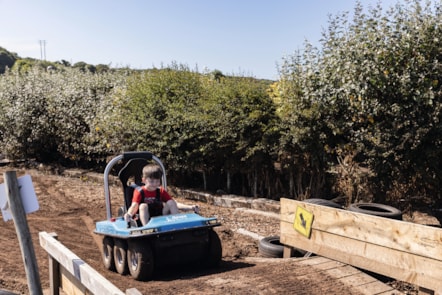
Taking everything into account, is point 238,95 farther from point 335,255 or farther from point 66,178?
point 66,178

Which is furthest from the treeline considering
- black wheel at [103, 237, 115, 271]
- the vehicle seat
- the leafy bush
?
black wheel at [103, 237, 115, 271]

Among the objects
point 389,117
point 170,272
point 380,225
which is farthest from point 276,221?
point 380,225

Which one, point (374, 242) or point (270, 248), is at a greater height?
point (374, 242)

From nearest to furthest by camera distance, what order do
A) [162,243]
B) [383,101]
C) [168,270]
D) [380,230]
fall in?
[380,230]
[162,243]
[168,270]
[383,101]

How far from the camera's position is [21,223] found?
387 centimetres

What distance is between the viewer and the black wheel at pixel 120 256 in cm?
576

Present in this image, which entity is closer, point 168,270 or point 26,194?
point 26,194

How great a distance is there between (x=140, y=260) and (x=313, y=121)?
4651mm

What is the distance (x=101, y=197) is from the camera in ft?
36.8

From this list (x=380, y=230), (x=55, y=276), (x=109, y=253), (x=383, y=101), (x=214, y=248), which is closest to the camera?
(x=380, y=230)

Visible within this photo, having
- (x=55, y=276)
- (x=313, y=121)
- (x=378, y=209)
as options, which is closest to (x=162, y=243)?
(x=55, y=276)

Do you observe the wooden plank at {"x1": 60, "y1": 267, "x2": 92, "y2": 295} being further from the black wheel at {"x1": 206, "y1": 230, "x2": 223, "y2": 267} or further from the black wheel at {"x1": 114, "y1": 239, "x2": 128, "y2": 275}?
the black wheel at {"x1": 206, "y1": 230, "x2": 223, "y2": 267}

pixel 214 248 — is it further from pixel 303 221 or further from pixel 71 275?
pixel 71 275

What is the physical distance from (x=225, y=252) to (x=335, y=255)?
6.43 feet
